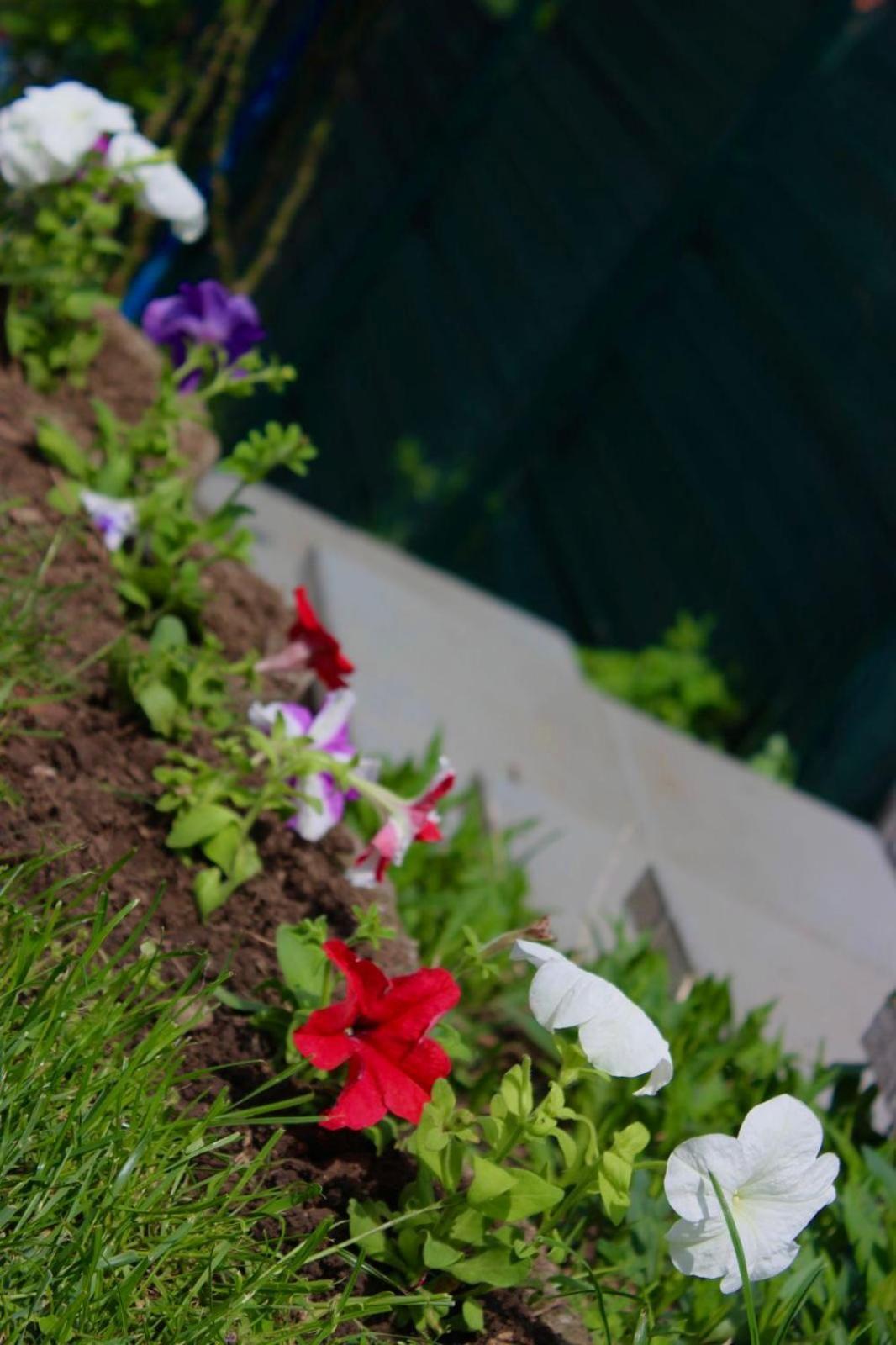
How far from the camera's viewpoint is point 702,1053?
224cm

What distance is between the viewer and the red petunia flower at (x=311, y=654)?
81.3 inches

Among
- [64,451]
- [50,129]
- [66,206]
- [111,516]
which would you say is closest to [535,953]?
[111,516]

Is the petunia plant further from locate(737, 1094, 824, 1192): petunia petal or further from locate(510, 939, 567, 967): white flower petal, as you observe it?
locate(737, 1094, 824, 1192): petunia petal

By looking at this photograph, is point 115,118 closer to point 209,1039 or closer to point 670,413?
point 209,1039

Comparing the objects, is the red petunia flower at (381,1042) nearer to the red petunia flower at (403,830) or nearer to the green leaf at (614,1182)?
the green leaf at (614,1182)

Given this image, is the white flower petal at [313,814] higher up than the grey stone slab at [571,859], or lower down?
higher up

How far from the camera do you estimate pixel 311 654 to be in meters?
2.12

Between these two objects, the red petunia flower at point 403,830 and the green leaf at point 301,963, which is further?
the red petunia flower at point 403,830

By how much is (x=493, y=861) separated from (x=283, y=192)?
5918 millimetres

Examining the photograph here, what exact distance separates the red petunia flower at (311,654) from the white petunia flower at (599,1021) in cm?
77

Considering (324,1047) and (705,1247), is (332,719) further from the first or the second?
(705,1247)

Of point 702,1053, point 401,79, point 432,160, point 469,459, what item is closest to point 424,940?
point 702,1053

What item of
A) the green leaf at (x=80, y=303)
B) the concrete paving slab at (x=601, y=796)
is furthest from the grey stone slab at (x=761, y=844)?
the green leaf at (x=80, y=303)

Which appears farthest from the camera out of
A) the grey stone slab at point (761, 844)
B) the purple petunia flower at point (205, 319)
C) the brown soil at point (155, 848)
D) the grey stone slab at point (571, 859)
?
the grey stone slab at point (761, 844)
